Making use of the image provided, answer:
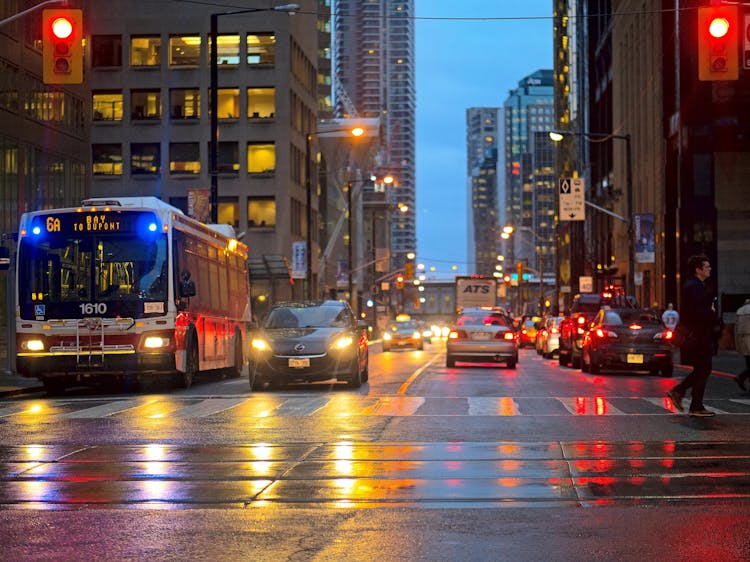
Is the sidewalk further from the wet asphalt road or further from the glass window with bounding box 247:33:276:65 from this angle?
the glass window with bounding box 247:33:276:65

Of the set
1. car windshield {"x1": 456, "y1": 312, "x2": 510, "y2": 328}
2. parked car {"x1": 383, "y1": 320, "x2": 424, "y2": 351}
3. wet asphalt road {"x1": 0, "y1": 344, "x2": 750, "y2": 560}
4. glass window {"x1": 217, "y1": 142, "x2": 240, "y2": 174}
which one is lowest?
parked car {"x1": 383, "y1": 320, "x2": 424, "y2": 351}

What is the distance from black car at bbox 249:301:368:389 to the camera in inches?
925

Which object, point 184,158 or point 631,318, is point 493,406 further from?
point 184,158

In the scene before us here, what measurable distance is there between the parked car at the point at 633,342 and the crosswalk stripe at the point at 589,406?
9.10 meters

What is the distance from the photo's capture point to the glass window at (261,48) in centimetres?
7706

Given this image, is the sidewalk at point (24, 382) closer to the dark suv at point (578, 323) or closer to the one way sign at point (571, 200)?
the dark suv at point (578, 323)

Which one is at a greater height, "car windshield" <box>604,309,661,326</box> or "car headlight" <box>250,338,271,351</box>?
"car windshield" <box>604,309,661,326</box>

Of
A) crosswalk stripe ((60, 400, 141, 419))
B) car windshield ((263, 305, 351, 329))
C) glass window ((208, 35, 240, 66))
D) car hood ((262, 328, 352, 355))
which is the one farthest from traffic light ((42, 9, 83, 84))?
glass window ((208, 35, 240, 66))

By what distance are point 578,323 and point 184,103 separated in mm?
47179

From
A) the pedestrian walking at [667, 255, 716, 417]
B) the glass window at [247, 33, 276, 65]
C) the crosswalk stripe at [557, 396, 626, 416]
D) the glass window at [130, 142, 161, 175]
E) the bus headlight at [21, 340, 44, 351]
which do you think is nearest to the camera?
the pedestrian walking at [667, 255, 716, 417]

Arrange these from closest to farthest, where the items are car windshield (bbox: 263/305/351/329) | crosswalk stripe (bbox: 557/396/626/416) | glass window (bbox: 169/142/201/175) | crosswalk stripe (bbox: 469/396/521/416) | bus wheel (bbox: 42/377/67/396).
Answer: crosswalk stripe (bbox: 557/396/626/416) → crosswalk stripe (bbox: 469/396/521/416) → bus wheel (bbox: 42/377/67/396) → car windshield (bbox: 263/305/351/329) → glass window (bbox: 169/142/201/175)

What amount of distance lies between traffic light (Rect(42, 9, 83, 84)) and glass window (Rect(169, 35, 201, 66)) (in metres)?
58.5

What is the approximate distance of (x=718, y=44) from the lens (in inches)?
742

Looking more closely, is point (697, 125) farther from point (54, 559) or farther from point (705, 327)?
point (54, 559)
